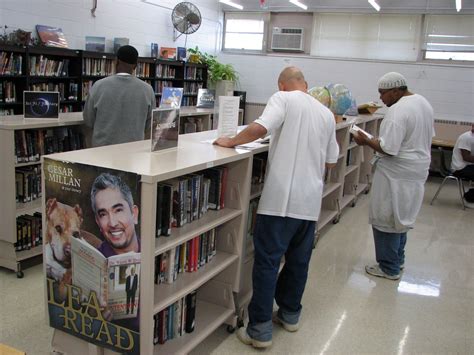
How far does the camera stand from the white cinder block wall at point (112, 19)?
6.09 m

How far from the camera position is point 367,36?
30.7ft

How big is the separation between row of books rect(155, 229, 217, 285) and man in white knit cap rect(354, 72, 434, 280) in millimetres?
1649

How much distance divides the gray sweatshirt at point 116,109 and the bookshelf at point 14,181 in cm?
26

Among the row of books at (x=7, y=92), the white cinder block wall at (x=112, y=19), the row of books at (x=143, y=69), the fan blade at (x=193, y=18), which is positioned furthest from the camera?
the fan blade at (x=193, y=18)

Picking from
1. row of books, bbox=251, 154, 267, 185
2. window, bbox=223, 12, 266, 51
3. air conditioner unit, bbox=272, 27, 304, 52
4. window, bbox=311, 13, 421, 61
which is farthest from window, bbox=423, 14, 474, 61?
row of books, bbox=251, 154, 267, 185

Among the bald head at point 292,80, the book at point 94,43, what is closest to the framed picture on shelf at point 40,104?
the bald head at point 292,80

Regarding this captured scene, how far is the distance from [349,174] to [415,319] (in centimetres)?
321

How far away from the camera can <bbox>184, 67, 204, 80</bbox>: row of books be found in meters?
9.16

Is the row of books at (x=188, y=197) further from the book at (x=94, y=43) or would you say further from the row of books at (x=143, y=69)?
the row of books at (x=143, y=69)

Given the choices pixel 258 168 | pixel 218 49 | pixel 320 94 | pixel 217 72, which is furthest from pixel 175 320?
pixel 218 49

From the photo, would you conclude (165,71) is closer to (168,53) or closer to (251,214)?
(168,53)

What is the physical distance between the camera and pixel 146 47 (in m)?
8.48

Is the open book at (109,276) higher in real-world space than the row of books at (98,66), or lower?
lower

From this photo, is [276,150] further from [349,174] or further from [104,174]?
[349,174]
